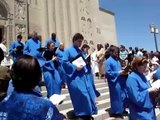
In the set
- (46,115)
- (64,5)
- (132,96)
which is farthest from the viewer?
(64,5)

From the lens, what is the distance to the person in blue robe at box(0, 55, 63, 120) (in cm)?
192

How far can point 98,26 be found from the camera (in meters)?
26.0

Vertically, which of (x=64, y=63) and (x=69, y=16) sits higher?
(x=69, y=16)

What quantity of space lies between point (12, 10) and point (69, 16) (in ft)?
19.3

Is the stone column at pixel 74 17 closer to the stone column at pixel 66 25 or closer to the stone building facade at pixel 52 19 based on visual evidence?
the stone building facade at pixel 52 19

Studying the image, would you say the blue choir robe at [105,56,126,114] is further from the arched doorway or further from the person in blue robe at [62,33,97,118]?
the arched doorway

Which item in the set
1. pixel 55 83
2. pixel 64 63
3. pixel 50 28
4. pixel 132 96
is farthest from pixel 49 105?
pixel 50 28

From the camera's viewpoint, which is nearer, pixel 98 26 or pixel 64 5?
pixel 64 5

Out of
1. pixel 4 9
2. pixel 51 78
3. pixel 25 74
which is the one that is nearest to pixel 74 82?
pixel 51 78

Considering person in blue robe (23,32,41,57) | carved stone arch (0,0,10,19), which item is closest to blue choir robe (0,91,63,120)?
person in blue robe (23,32,41,57)

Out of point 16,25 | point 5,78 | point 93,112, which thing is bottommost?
point 93,112

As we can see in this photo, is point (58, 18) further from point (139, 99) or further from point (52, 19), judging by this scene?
point (139, 99)

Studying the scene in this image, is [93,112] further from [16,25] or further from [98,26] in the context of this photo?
[98,26]

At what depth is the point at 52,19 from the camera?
19375 mm
